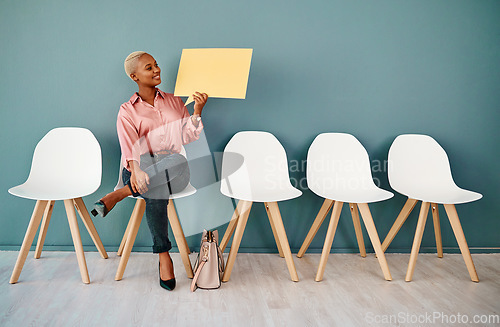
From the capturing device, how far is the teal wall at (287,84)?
2.51 meters

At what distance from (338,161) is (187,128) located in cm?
101

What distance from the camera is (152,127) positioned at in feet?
7.29

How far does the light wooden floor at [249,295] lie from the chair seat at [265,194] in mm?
470

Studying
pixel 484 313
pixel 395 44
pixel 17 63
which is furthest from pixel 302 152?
pixel 17 63

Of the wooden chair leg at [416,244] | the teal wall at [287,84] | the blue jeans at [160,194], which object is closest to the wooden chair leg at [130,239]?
the blue jeans at [160,194]

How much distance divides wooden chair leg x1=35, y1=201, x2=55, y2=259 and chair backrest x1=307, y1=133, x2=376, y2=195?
1609 millimetres

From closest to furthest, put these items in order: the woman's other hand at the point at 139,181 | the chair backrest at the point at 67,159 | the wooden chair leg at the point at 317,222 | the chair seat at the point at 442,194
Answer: the woman's other hand at the point at 139,181 < the chair seat at the point at 442,194 < the chair backrest at the point at 67,159 < the wooden chair leg at the point at 317,222

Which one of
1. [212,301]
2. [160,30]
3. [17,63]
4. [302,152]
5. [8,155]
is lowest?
[212,301]

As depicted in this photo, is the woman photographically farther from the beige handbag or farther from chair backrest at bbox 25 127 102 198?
chair backrest at bbox 25 127 102 198

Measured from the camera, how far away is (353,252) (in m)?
2.71

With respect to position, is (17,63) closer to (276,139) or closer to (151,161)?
(151,161)

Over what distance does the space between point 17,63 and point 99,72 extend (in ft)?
1.72

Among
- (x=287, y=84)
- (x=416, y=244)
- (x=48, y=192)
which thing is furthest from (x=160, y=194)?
(x=416, y=244)

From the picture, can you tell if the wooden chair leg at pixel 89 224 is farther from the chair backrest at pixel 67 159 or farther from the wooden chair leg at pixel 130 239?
the wooden chair leg at pixel 130 239
